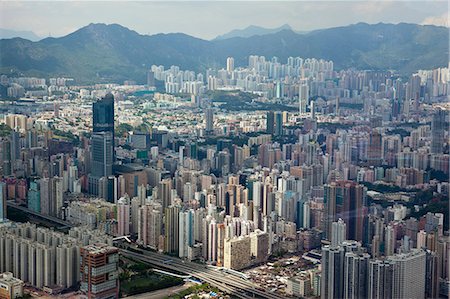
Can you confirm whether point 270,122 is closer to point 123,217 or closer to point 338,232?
point 123,217

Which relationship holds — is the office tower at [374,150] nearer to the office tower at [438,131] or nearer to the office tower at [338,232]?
the office tower at [438,131]

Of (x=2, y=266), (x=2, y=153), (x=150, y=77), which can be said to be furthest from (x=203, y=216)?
(x=150, y=77)

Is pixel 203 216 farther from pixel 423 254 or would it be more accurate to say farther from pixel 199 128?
pixel 199 128

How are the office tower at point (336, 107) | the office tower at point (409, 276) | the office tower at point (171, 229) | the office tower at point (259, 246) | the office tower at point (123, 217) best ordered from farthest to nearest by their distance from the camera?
the office tower at point (336, 107) → the office tower at point (123, 217) → the office tower at point (171, 229) → the office tower at point (259, 246) → the office tower at point (409, 276)

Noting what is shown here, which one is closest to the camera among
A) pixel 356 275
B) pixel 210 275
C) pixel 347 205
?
pixel 356 275

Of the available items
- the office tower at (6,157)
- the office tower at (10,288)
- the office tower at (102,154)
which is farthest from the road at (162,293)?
the office tower at (6,157)

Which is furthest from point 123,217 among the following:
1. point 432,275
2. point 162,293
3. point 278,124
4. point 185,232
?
point 432,275

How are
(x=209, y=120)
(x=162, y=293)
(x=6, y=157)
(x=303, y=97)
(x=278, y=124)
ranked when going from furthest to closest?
(x=209, y=120), (x=278, y=124), (x=303, y=97), (x=6, y=157), (x=162, y=293)
